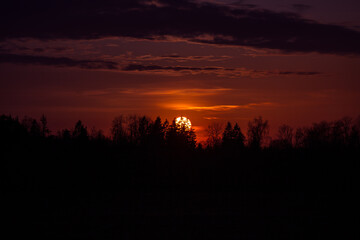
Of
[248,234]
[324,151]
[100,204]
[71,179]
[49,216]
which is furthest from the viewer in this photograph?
[324,151]

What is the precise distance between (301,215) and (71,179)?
35535 millimetres

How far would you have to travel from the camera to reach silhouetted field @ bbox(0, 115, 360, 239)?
82.8 feet

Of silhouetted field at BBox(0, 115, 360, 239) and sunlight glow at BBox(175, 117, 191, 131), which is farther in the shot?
sunlight glow at BBox(175, 117, 191, 131)

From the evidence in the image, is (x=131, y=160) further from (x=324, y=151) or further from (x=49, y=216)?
(x=49, y=216)

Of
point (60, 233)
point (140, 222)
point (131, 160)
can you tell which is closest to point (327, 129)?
point (131, 160)

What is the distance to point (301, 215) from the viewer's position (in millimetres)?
31172

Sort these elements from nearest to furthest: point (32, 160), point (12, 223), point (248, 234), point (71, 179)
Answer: point (248, 234)
point (12, 223)
point (32, 160)
point (71, 179)

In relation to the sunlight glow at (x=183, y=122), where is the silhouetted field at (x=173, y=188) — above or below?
below

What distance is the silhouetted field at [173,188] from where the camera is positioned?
994 inches

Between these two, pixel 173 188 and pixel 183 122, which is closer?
pixel 173 188

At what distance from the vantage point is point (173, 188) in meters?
58.4

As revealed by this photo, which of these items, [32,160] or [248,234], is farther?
[32,160]

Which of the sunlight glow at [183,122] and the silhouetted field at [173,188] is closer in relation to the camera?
the silhouetted field at [173,188]

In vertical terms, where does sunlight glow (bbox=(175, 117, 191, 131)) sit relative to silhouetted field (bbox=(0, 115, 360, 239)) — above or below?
above
